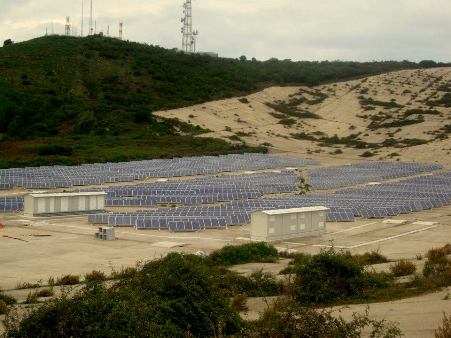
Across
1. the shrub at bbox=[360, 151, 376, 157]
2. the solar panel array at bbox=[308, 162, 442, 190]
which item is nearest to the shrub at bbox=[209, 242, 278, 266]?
the solar panel array at bbox=[308, 162, 442, 190]

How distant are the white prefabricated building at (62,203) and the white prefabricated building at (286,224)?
46.4ft

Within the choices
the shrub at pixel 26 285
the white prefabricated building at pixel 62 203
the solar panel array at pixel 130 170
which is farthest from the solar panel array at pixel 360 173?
the shrub at pixel 26 285

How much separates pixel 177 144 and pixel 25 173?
3031 centimetres

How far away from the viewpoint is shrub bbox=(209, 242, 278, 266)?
28.2 metres

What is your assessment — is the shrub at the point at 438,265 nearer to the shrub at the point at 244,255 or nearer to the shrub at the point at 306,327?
the shrub at the point at 244,255

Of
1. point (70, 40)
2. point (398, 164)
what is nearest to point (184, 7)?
point (70, 40)

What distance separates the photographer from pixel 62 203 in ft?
148

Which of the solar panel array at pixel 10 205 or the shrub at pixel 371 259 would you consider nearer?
the shrub at pixel 371 259

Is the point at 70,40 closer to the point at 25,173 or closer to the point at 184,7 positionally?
the point at 184,7

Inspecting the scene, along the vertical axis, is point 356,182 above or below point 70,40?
below

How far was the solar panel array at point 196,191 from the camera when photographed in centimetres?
4922

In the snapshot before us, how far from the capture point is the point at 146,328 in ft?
40.6

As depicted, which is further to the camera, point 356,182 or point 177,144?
point 177,144

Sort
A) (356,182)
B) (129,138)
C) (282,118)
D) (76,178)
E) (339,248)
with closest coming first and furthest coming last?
(339,248) < (76,178) < (356,182) < (129,138) < (282,118)
